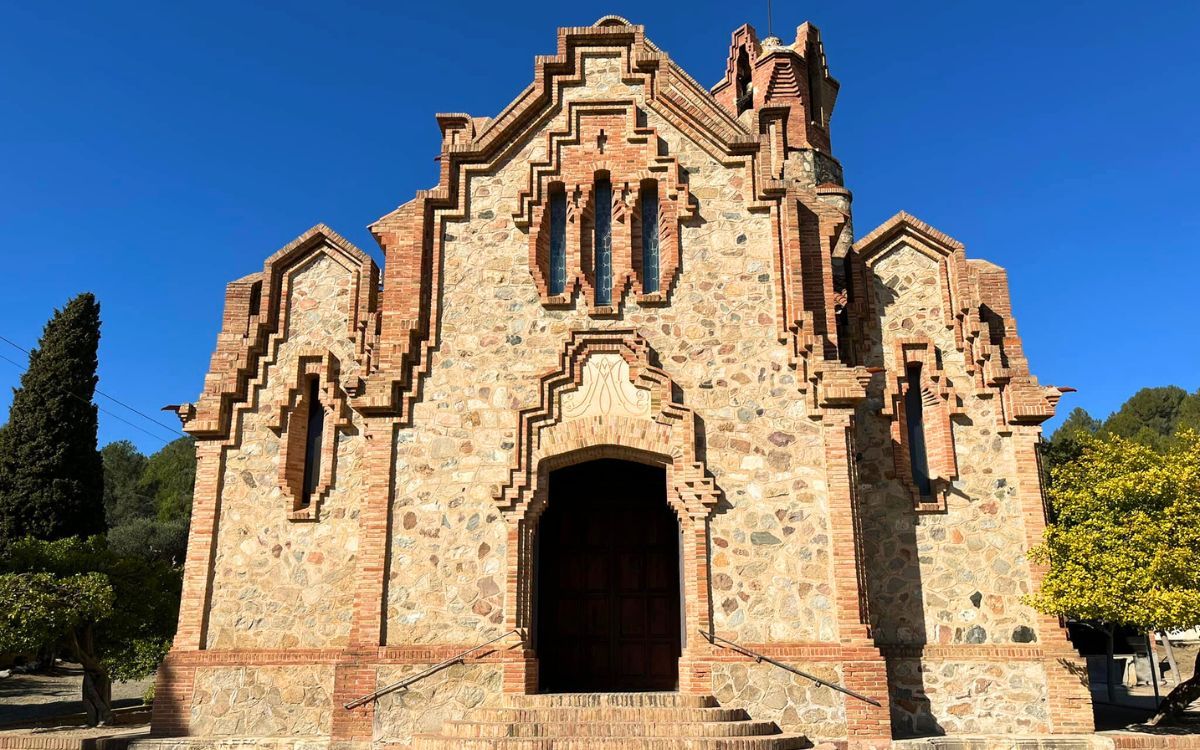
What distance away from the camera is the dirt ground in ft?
63.9

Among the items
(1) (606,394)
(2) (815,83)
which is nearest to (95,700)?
(1) (606,394)

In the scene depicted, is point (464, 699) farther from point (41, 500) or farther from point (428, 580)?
point (41, 500)

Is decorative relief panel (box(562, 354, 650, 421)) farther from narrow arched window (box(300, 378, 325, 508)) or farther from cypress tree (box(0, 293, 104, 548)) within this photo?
cypress tree (box(0, 293, 104, 548))

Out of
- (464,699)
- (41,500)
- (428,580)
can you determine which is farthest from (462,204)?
(41,500)

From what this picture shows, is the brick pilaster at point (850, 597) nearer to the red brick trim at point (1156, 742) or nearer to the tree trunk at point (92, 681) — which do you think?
the red brick trim at point (1156, 742)

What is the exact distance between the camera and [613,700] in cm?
1105

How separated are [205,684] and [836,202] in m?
16.4

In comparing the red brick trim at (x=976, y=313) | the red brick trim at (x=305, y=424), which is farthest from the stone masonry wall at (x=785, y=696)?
the red brick trim at (x=305, y=424)

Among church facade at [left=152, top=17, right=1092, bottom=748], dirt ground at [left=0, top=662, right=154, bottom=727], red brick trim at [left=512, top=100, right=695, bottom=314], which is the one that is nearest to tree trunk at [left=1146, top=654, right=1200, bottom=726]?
church facade at [left=152, top=17, right=1092, bottom=748]

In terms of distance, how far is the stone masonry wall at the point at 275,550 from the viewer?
13.4 m

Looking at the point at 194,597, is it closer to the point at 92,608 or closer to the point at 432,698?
the point at 92,608

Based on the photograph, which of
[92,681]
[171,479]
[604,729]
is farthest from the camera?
[171,479]

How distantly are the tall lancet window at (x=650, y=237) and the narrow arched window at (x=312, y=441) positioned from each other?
5.84 m

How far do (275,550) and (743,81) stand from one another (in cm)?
1804
